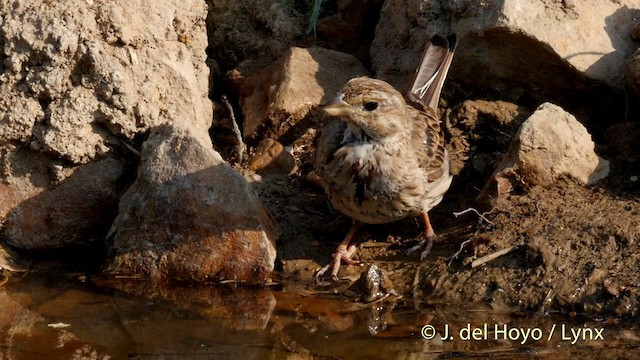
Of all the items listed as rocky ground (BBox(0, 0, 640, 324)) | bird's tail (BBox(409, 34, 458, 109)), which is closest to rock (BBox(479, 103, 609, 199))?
rocky ground (BBox(0, 0, 640, 324))

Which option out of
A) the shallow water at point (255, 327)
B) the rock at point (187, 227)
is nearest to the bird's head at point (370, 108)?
the rock at point (187, 227)

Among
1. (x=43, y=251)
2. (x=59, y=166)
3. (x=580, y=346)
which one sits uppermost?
(x=59, y=166)

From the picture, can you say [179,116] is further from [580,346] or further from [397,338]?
[580,346]

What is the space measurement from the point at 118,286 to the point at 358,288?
1482 millimetres

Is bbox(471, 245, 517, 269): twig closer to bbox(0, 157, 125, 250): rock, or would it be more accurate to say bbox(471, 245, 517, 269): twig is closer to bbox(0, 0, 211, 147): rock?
bbox(0, 0, 211, 147): rock

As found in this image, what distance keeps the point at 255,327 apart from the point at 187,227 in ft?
3.10

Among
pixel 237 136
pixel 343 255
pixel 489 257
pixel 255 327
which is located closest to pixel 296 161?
pixel 237 136

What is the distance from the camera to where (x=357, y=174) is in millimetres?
6715

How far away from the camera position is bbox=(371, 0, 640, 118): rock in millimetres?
7523

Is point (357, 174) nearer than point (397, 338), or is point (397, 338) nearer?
point (397, 338)

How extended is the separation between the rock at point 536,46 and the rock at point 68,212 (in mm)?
2459

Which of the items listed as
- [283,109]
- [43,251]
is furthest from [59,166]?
[283,109]

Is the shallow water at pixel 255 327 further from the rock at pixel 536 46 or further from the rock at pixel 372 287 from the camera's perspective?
the rock at pixel 536 46

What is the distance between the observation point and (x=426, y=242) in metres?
7.09
